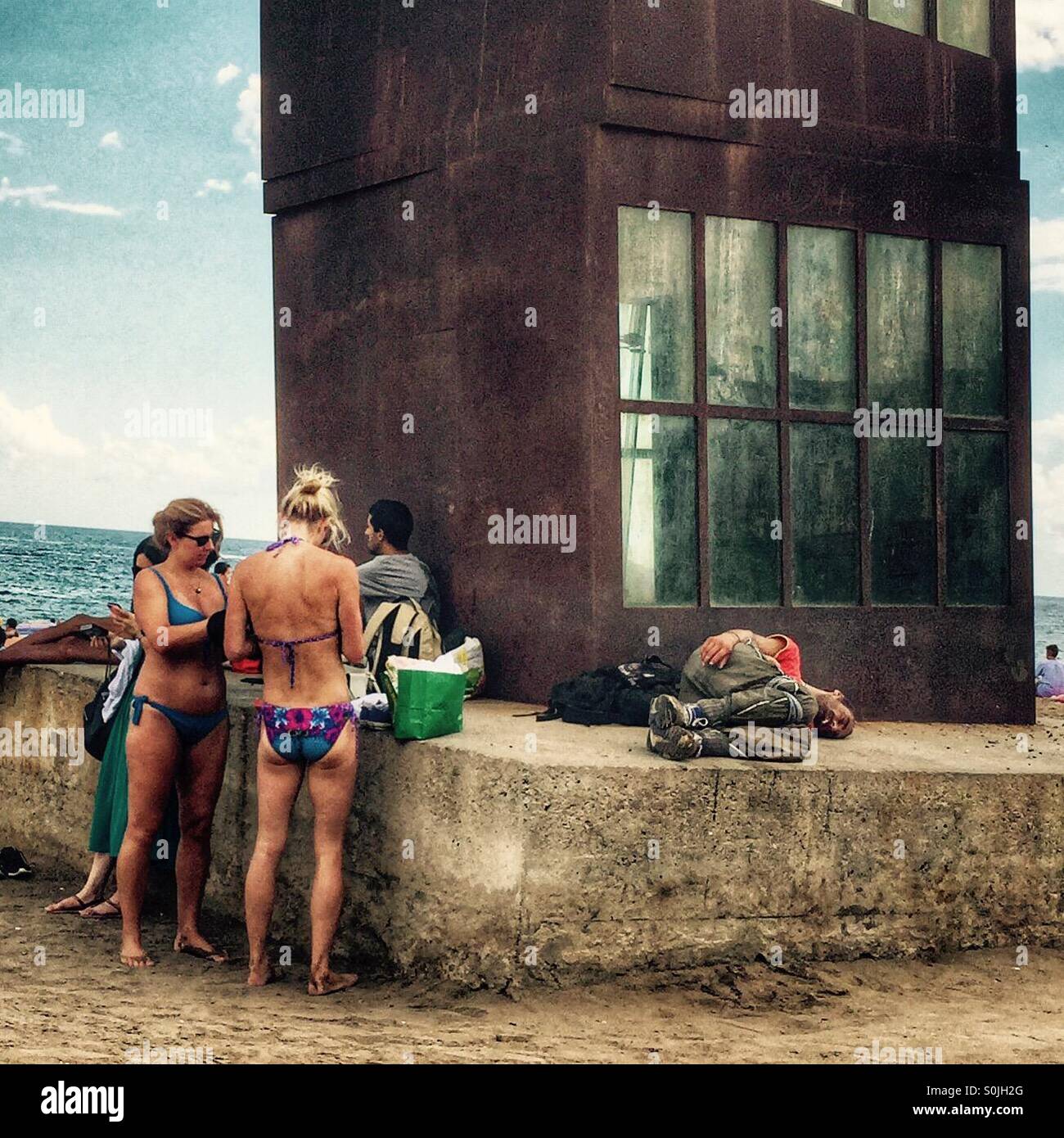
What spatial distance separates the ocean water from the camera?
Result: 49906mm

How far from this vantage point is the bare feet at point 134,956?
22.9ft

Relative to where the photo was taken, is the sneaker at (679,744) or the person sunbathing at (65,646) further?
the person sunbathing at (65,646)

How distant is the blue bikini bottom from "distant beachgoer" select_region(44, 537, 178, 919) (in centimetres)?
65

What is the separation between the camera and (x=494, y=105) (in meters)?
8.66

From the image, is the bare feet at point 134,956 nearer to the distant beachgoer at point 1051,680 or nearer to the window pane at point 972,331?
the window pane at point 972,331

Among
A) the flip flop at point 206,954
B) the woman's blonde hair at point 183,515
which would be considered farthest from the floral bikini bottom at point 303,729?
the flip flop at point 206,954

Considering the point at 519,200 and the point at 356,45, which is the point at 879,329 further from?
the point at 356,45

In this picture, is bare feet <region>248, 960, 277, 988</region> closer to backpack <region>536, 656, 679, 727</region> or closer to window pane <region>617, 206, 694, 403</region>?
backpack <region>536, 656, 679, 727</region>

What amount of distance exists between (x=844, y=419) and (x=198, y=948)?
15.5 feet

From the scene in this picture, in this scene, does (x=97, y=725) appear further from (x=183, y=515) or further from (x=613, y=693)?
(x=613, y=693)

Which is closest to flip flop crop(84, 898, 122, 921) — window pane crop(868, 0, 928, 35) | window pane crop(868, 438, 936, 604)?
window pane crop(868, 438, 936, 604)

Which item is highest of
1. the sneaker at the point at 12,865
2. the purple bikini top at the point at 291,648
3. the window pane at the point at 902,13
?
the window pane at the point at 902,13

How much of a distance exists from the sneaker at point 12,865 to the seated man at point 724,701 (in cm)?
450

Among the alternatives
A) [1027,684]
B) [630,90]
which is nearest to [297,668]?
[630,90]
